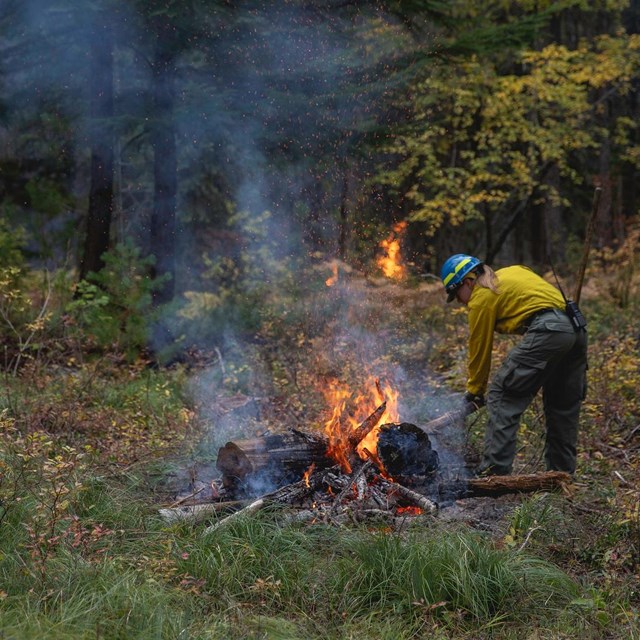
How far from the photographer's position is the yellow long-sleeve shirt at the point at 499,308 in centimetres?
607

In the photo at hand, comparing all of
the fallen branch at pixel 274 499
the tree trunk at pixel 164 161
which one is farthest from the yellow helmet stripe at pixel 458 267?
the tree trunk at pixel 164 161

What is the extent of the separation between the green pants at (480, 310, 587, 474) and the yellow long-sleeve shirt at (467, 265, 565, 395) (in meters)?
0.12

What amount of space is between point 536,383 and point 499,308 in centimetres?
69

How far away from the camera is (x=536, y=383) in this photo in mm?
6152

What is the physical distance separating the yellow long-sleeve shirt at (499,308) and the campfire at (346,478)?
75 centimetres

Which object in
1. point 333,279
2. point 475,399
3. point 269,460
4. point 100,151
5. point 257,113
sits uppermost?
point 257,113

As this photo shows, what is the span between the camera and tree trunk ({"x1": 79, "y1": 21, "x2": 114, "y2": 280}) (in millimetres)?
10992

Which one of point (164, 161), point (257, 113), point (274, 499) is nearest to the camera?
point (274, 499)

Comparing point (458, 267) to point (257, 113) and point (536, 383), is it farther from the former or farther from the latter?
point (257, 113)

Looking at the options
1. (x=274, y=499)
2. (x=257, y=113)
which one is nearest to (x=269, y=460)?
(x=274, y=499)

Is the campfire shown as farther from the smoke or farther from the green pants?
the smoke

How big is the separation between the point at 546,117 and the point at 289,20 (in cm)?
729

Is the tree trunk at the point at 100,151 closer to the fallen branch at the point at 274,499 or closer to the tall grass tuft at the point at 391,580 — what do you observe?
the fallen branch at the point at 274,499

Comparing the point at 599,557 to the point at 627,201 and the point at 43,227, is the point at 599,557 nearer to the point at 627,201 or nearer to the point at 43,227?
the point at 43,227
